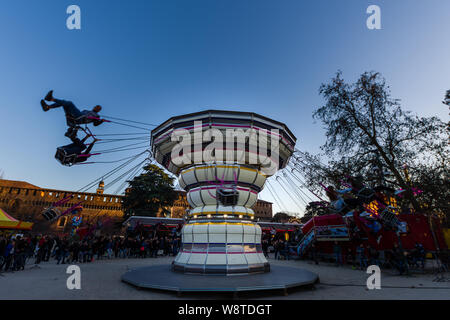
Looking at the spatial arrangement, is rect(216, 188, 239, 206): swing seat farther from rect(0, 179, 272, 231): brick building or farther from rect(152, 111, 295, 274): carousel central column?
rect(0, 179, 272, 231): brick building

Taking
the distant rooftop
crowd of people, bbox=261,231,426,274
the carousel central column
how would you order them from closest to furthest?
1. the carousel central column
2. crowd of people, bbox=261,231,426,274
3. the distant rooftop

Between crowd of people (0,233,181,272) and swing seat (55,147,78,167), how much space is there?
8439mm

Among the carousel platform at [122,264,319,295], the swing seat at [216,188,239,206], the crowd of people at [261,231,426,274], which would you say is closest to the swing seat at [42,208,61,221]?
the carousel platform at [122,264,319,295]

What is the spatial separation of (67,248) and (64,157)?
11.9 metres

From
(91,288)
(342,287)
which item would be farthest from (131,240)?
(342,287)

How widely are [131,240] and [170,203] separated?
15.4 metres

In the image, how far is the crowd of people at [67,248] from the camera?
10.9 meters

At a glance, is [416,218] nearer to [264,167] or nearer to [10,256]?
[264,167]

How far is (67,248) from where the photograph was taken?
14.6 metres

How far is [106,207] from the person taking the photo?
277 ft

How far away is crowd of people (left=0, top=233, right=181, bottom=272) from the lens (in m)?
10.9

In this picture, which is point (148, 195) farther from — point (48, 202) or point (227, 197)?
point (48, 202)

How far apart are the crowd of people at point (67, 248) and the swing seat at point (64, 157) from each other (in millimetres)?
8439

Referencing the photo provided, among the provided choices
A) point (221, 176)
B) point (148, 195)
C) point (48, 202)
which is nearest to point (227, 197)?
point (221, 176)
